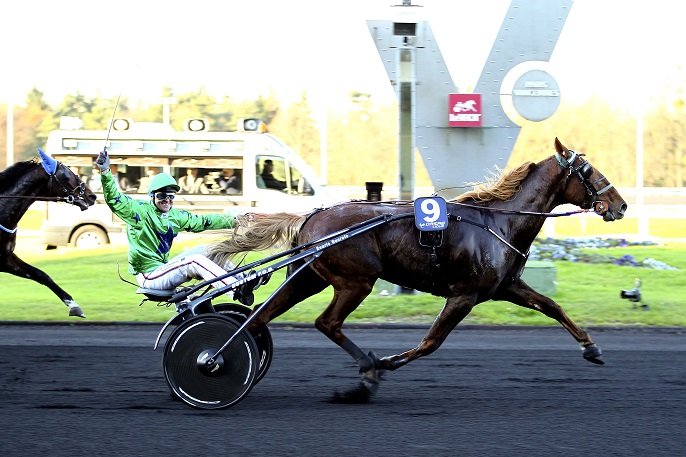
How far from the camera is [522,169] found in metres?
6.62

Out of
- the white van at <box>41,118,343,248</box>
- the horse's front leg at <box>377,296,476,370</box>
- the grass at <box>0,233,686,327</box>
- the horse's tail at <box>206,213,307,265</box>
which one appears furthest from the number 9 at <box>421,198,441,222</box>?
the white van at <box>41,118,343,248</box>

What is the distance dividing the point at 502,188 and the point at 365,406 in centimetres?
186

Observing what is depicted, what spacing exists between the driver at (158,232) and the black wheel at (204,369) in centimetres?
41

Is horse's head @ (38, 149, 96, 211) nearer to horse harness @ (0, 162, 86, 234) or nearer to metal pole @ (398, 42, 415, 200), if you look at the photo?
horse harness @ (0, 162, 86, 234)

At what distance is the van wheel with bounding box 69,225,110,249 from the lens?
17688mm

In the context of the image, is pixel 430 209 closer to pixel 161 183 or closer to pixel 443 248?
pixel 443 248

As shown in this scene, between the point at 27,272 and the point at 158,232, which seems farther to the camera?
the point at 27,272

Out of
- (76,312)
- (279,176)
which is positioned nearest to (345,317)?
(76,312)

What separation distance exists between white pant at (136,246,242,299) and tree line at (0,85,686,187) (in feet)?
86.9

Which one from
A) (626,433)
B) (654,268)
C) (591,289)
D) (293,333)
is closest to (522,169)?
(626,433)

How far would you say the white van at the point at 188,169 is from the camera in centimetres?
1769

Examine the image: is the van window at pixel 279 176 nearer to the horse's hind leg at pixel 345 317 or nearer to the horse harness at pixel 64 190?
the horse harness at pixel 64 190

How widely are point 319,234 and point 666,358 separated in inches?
133

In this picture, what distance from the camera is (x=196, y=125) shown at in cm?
1830
